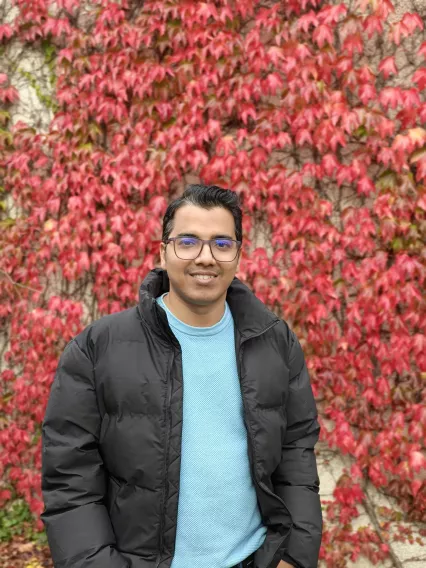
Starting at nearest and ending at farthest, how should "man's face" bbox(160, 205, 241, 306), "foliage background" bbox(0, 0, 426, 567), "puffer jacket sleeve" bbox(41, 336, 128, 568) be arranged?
1. "puffer jacket sleeve" bbox(41, 336, 128, 568)
2. "man's face" bbox(160, 205, 241, 306)
3. "foliage background" bbox(0, 0, 426, 567)

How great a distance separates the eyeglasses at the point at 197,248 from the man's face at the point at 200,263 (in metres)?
0.01

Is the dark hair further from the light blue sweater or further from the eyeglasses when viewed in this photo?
the light blue sweater

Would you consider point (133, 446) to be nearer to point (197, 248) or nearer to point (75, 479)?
point (75, 479)

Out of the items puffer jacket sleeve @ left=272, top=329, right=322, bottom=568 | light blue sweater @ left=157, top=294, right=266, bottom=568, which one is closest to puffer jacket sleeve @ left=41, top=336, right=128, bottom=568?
light blue sweater @ left=157, top=294, right=266, bottom=568

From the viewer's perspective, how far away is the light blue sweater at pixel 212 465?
1609 millimetres

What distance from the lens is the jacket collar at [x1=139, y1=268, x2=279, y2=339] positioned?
1.71 m

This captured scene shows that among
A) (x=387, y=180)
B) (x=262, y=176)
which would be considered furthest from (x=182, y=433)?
(x=387, y=180)

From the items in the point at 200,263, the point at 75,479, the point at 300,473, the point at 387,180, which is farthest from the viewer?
the point at 387,180

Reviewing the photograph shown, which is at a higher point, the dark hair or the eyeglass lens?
the dark hair

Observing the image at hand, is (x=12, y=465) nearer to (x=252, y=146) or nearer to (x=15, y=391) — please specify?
(x=15, y=391)

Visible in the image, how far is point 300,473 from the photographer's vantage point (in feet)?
6.12

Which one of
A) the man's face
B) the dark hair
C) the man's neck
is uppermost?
the dark hair

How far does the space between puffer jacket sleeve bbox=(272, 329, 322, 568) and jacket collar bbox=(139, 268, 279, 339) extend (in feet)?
0.56

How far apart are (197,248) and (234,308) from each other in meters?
0.30
